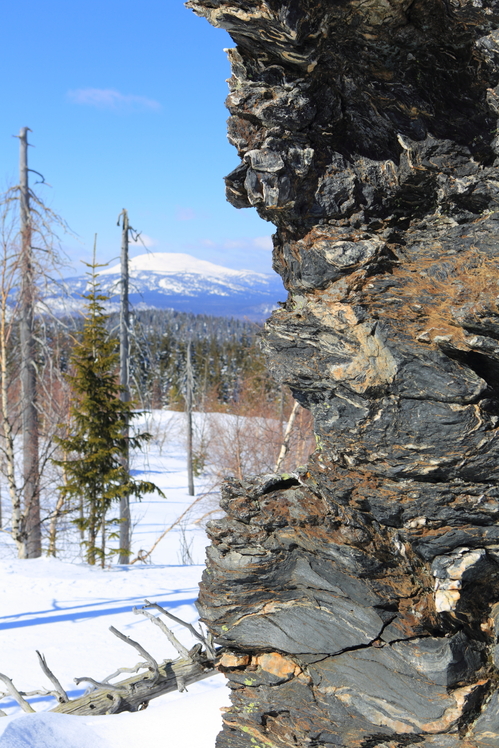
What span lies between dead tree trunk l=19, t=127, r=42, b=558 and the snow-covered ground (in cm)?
181

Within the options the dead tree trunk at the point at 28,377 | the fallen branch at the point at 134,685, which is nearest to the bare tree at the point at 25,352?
the dead tree trunk at the point at 28,377

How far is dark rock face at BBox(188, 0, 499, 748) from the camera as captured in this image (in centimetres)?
331

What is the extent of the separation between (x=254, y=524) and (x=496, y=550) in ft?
5.89

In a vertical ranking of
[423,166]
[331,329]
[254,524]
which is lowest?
[254,524]

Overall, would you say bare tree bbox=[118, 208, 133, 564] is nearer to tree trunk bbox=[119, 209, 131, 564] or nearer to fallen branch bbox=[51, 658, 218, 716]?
tree trunk bbox=[119, 209, 131, 564]

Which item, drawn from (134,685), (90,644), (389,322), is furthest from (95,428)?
(389,322)

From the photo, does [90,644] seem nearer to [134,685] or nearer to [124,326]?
[134,685]

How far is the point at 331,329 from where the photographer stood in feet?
12.1

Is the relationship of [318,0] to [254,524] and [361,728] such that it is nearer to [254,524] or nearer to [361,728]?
[254,524]

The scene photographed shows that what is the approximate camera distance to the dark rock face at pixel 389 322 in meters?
3.31

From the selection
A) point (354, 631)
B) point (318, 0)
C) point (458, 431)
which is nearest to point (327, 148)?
point (318, 0)

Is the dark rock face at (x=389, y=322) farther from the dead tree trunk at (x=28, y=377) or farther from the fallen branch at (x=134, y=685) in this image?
the dead tree trunk at (x=28, y=377)

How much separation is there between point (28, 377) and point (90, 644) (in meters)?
7.97

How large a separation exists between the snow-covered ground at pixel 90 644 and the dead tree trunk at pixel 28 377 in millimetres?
1807
